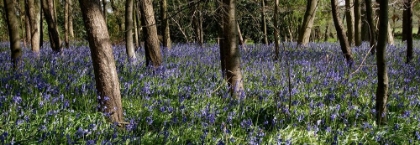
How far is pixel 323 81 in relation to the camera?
7.47 metres

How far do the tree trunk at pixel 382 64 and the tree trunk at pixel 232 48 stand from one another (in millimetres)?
1919

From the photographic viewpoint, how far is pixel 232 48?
20.3 feet

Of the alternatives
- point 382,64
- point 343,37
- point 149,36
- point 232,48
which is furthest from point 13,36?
point 343,37

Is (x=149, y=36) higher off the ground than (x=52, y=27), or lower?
lower

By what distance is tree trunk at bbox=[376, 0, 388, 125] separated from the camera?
4.70 meters

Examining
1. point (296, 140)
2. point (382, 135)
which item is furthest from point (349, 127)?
point (296, 140)

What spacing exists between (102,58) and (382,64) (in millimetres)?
3279

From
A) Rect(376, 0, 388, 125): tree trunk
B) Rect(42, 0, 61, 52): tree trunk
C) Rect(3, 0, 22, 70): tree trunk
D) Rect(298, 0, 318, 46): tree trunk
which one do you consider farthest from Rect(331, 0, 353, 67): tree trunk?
Rect(42, 0, 61, 52): tree trunk

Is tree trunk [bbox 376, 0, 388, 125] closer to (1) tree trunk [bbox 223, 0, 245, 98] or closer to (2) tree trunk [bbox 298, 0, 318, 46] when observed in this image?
(1) tree trunk [bbox 223, 0, 245, 98]

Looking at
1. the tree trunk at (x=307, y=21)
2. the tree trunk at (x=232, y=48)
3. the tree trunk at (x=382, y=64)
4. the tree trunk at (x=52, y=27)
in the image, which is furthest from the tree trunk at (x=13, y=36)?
the tree trunk at (x=307, y=21)

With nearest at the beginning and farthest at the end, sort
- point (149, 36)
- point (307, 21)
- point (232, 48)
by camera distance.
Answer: point (232, 48), point (149, 36), point (307, 21)

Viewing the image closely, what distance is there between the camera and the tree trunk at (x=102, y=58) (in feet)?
14.9

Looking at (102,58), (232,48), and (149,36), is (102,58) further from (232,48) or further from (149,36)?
(149,36)

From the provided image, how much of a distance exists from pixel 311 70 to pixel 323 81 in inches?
64.8
